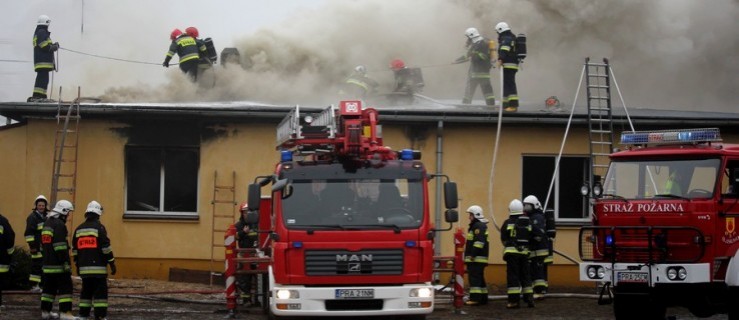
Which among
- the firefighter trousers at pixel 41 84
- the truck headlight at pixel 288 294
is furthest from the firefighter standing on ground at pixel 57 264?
the firefighter trousers at pixel 41 84

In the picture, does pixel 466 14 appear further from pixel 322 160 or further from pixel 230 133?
pixel 322 160

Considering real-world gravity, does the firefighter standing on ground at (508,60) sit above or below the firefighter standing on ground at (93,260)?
above

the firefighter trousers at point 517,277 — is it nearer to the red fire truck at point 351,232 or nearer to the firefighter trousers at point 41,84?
the red fire truck at point 351,232

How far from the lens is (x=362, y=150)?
1261cm

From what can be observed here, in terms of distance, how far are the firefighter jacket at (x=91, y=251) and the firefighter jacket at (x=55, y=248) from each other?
0.35 m

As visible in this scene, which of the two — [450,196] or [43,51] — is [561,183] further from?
[43,51]

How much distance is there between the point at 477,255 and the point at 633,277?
3967 mm

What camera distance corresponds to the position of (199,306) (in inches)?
637

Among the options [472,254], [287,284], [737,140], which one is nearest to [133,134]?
[472,254]

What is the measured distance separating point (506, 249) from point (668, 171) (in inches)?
145

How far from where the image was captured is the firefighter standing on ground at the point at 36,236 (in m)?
16.4

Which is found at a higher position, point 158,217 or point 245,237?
point 158,217

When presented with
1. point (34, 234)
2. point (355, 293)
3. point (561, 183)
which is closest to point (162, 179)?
point (34, 234)

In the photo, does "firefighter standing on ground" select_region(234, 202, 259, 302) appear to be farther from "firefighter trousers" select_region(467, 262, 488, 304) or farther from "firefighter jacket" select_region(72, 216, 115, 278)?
"firefighter trousers" select_region(467, 262, 488, 304)
